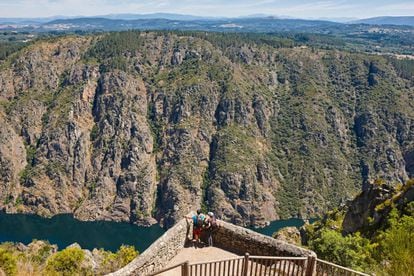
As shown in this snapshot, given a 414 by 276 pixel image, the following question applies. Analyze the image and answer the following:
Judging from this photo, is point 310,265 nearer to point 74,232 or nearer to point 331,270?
point 331,270

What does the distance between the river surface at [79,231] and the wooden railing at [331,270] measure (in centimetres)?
13594

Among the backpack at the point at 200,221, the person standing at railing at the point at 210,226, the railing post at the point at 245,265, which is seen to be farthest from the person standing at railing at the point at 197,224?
the railing post at the point at 245,265

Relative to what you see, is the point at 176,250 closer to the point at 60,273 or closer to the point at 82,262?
the point at 60,273

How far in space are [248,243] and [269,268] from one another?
4.34 meters

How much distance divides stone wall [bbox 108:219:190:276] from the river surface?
427 feet

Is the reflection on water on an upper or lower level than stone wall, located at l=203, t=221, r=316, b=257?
lower

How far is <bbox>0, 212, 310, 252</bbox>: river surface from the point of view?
521ft

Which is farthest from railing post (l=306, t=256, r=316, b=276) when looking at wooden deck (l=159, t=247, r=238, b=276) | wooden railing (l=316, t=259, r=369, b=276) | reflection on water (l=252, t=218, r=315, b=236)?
reflection on water (l=252, t=218, r=315, b=236)

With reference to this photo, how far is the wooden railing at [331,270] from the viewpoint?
19172 millimetres

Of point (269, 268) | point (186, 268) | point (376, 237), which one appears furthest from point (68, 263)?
point (269, 268)

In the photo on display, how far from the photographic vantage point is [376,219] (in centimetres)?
4891

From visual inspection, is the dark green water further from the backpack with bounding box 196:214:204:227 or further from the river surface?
the backpack with bounding box 196:214:204:227

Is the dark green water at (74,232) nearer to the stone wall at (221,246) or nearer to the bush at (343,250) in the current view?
the bush at (343,250)

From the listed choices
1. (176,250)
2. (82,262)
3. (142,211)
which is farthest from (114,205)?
(176,250)
